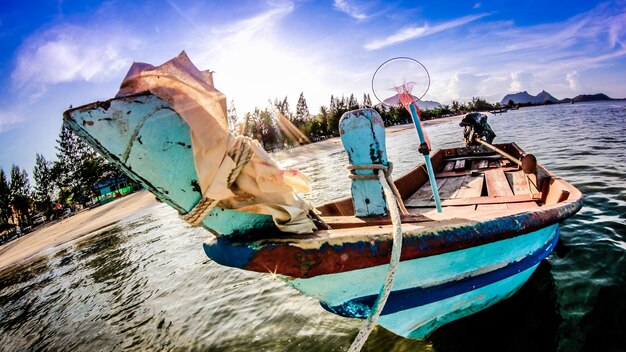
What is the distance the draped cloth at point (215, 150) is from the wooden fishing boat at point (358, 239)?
71mm

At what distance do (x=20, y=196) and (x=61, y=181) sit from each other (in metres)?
5.71

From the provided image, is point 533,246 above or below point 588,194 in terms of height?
above

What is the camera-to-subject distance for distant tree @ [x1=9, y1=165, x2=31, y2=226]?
46.7m

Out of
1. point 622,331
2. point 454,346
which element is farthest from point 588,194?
point 454,346

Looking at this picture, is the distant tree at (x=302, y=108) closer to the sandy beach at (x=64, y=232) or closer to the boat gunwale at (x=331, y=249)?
the sandy beach at (x=64, y=232)

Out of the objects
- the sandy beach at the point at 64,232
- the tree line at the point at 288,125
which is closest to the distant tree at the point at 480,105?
the tree line at the point at 288,125

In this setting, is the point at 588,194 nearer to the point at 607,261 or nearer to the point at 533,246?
the point at 607,261

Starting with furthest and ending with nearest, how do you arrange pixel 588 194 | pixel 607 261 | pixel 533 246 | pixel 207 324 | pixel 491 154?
pixel 491 154, pixel 588 194, pixel 207 324, pixel 607 261, pixel 533 246

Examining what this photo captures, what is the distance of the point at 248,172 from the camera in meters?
A: 1.78

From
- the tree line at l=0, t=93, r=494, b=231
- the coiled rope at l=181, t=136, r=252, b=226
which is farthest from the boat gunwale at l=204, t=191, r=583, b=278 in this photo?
the tree line at l=0, t=93, r=494, b=231

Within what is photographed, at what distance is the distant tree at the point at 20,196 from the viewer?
A: 153 ft

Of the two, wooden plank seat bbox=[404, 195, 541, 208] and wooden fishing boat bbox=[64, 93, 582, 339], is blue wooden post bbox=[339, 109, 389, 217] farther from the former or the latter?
wooden plank seat bbox=[404, 195, 541, 208]

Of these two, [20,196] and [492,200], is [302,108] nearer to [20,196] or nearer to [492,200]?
[20,196]

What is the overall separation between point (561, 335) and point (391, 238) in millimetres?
2541
